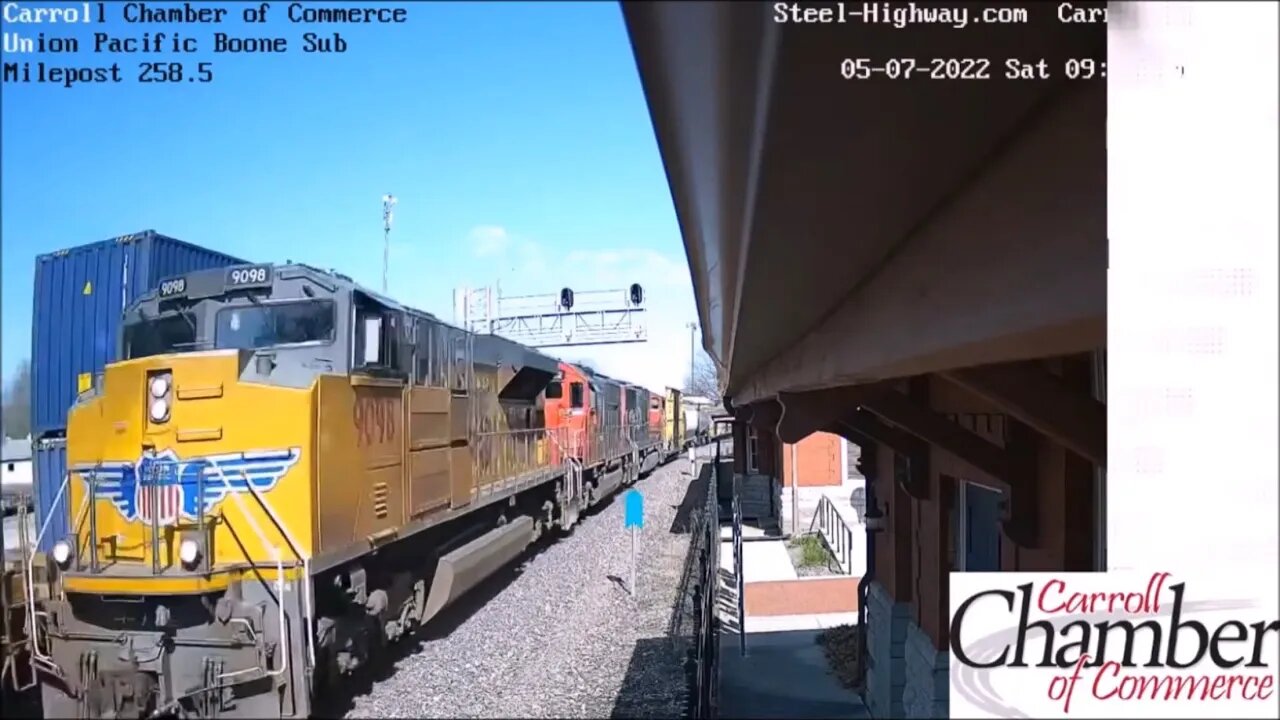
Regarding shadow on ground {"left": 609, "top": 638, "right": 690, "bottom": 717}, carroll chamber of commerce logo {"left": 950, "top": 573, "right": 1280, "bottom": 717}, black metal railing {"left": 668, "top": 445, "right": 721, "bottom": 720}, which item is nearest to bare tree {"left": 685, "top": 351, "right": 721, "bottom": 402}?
black metal railing {"left": 668, "top": 445, "right": 721, "bottom": 720}

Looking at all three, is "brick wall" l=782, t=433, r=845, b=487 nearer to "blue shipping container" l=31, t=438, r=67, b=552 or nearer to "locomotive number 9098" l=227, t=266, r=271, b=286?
"locomotive number 9098" l=227, t=266, r=271, b=286

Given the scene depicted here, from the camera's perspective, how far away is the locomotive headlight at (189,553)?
5.21 metres

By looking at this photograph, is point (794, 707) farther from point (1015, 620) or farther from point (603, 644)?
point (1015, 620)

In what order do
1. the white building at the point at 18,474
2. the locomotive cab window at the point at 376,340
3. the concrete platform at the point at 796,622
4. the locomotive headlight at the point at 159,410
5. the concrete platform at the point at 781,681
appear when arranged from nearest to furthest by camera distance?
the locomotive headlight at the point at 159,410 → the white building at the point at 18,474 → the locomotive cab window at the point at 376,340 → the concrete platform at the point at 781,681 → the concrete platform at the point at 796,622

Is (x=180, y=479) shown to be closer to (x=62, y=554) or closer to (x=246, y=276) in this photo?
(x=62, y=554)

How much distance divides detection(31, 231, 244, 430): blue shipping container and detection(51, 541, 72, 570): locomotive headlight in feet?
6.96

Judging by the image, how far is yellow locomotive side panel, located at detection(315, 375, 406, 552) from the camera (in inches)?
236

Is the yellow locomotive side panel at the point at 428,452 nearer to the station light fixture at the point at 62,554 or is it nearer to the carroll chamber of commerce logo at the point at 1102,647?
the station light fixture at the point at 62,554

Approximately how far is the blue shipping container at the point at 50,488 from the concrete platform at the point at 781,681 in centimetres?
522

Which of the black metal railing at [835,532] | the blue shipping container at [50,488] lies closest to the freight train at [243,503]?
the blue shipping container at [50,488]

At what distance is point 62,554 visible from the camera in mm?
5309

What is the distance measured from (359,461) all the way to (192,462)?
1.23 meters

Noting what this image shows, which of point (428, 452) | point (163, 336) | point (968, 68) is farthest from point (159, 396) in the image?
point (968, 68)

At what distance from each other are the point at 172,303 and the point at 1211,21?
6.71 metres
